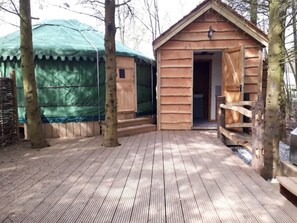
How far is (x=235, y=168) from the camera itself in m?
3.36

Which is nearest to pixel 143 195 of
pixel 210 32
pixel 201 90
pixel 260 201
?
pixel 260 201

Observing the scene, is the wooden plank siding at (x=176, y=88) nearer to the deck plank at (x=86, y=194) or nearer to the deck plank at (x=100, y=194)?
the deck plank at (x=100, y=194)

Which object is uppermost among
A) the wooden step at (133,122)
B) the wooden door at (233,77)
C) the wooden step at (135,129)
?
the wooden door at (233,77)

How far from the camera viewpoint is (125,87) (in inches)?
251

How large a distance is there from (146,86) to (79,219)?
213 inches

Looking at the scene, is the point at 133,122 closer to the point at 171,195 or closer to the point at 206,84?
the point at 206,84

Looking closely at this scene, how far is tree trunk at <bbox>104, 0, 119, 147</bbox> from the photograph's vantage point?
4539mm

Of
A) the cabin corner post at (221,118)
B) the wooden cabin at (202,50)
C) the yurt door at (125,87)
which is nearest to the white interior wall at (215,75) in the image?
the wooden cabin at (202,50)

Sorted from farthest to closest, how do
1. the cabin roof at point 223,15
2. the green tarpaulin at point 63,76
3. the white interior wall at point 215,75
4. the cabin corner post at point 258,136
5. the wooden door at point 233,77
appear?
the white interior wall at point 215,75, the cabin roof at point 223,15, the green tarpaulin at point 63,76, the wooden door at point 233,77, the cabin corner post at point 258,136

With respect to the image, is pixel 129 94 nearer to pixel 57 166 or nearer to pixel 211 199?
pixel 57 166

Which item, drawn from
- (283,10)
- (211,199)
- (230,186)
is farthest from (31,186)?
(283,10)

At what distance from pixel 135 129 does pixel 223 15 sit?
128 inches

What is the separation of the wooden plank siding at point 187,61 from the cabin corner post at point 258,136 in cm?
303

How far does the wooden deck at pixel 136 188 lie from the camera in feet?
7.04
